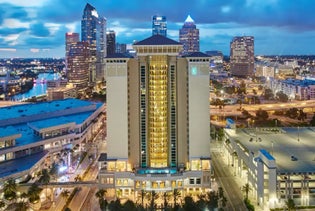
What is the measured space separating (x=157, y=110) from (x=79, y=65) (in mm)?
135025

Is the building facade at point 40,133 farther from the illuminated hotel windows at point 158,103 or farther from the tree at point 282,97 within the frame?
the tree at point 282,97

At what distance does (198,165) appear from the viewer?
4681cm

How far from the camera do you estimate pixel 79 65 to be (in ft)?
577

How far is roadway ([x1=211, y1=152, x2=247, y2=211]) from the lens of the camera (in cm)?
4206

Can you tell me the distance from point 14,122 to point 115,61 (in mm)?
32876

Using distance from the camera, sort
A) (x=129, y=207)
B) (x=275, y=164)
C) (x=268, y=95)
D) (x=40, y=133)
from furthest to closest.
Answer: (x=268, y=95), (x=40, y=133), (x=275, y=164), (x=129, y=207)

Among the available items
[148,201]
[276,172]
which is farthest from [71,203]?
[276,172]

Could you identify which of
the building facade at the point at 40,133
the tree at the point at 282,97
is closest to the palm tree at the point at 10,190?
the building facade at the point at 40,133

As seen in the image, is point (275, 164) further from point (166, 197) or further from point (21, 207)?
point (21, 207)

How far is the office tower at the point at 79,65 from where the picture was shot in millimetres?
171087

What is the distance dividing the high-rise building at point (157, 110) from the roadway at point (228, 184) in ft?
13.4

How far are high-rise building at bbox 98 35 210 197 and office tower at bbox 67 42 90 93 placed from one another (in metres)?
118

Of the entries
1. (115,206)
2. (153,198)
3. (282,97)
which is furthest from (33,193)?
(282,97)

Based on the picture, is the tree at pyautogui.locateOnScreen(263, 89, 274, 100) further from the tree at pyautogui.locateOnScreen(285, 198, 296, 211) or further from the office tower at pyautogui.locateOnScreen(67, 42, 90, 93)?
the tree at pyautogui.locateOnScreen(285, 198, 296, 211)
